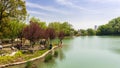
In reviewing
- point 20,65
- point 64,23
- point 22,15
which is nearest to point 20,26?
point 22,15

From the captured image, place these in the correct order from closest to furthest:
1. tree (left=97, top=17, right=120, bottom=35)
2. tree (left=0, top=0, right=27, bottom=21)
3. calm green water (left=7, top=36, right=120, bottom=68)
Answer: calm green water (left=7, top=36, right=120, bottom=68) < tree (left=0, top=0, right=27, bottom=21) < tree (left=97, top=17, right=120, bottom=35)

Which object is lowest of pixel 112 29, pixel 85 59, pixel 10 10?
pixel 85 59

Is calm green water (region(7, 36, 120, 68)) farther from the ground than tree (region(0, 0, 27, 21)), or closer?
closer

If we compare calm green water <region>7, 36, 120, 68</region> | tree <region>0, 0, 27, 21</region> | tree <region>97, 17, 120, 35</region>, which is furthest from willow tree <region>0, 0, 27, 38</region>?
tree <region>97, 17, 120, 35</region>

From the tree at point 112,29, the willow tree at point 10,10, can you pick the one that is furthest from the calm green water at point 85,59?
the tree at point 112,29

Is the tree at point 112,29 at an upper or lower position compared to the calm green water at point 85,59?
upper

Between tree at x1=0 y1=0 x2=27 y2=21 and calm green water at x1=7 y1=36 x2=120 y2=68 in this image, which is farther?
tree at x1=0 y1=0 x2=27 y2=21

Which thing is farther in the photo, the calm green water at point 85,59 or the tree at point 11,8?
the tree at point 11,8

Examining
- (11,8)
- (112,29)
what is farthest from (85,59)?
(112,29)

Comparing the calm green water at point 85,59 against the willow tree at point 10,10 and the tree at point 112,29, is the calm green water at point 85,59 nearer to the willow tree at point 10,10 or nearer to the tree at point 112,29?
the willow tree at point 10,10

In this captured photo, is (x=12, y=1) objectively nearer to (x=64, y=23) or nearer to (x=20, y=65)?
(x=20, y=65)

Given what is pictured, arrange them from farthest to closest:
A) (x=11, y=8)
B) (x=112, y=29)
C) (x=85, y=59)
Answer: (x=112, y=29)
(x=11, y=8)
(x=85, y=59)

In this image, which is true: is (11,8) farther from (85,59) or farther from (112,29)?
(112,29)

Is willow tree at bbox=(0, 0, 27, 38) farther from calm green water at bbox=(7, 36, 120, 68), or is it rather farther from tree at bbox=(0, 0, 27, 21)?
calm green water at bbox=(7, 36, 120, 68)
